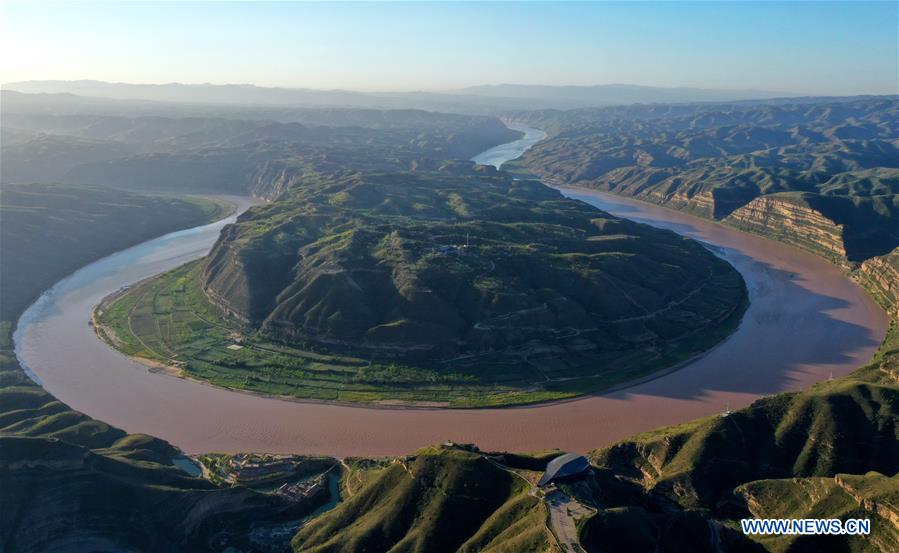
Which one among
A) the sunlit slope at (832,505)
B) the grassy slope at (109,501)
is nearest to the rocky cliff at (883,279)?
the sunlit slope at (832,505)

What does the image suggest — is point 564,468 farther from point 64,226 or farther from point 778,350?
point 64,226

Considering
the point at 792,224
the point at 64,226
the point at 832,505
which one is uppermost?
the point at 792,224

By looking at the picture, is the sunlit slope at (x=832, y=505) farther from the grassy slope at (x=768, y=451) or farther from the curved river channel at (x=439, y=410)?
the curved river channel at (x=439, y=410)

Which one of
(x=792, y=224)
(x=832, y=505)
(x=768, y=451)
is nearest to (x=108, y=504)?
(x=832, y=505)

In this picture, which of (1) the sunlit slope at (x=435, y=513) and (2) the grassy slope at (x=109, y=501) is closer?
(1) the sunlit slope at (x=435, y=513)

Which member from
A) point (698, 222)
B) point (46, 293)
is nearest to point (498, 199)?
point (698, 222)

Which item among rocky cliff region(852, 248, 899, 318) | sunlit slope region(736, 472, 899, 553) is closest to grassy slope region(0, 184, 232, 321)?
sunlit slope region(736, 472, 899, 553)
